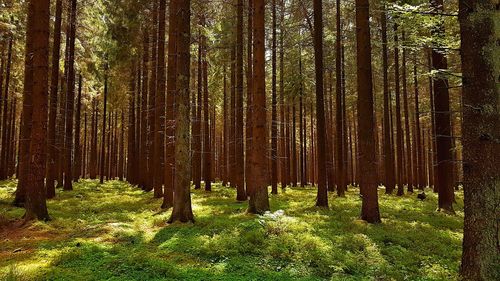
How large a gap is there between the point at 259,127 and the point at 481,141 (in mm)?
8089

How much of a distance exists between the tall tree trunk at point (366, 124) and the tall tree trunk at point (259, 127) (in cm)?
335

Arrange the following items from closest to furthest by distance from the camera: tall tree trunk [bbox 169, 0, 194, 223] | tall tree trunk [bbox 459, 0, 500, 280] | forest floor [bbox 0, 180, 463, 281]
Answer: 1. tall tree trunk [bbox 459, 0, 500, 280]
2. forest floor [bbox 0, 180, 463, 281]
3. tall tree trunk [bbox 169, 0, 194, 223]

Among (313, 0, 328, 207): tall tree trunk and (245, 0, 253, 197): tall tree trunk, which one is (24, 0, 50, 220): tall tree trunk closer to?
(245, 0, 253, 197): tall tree trunk

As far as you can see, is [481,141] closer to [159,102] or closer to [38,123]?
[38,123]

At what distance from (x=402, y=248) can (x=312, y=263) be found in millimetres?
2854

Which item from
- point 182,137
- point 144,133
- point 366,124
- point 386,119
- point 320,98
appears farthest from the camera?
point 144,133

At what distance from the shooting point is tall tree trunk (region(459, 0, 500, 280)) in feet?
17.2

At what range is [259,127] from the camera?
12.9 meters

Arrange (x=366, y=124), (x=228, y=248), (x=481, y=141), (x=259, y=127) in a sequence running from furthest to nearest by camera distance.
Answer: (x=259, y=127) → (x=366, y=124) → (x=228, y=248) → (x=481, y=141)

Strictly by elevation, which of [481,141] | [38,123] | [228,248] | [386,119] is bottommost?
[228,248]

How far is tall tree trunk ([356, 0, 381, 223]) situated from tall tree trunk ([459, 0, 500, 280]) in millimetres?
6323

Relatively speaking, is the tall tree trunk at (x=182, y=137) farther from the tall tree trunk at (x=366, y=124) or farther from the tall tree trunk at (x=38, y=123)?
the tall tree trunk at (x=366, y=124)

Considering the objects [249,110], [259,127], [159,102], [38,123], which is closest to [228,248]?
[259,127]

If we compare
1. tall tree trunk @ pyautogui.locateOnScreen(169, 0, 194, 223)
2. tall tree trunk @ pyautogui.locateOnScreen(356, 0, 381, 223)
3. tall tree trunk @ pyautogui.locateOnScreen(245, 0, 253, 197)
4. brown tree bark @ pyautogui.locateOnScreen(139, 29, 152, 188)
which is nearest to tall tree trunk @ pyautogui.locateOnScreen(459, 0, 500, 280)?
tall tree trunk @ pyautogui.locateOnScreen(356, 0, 381, 223)
